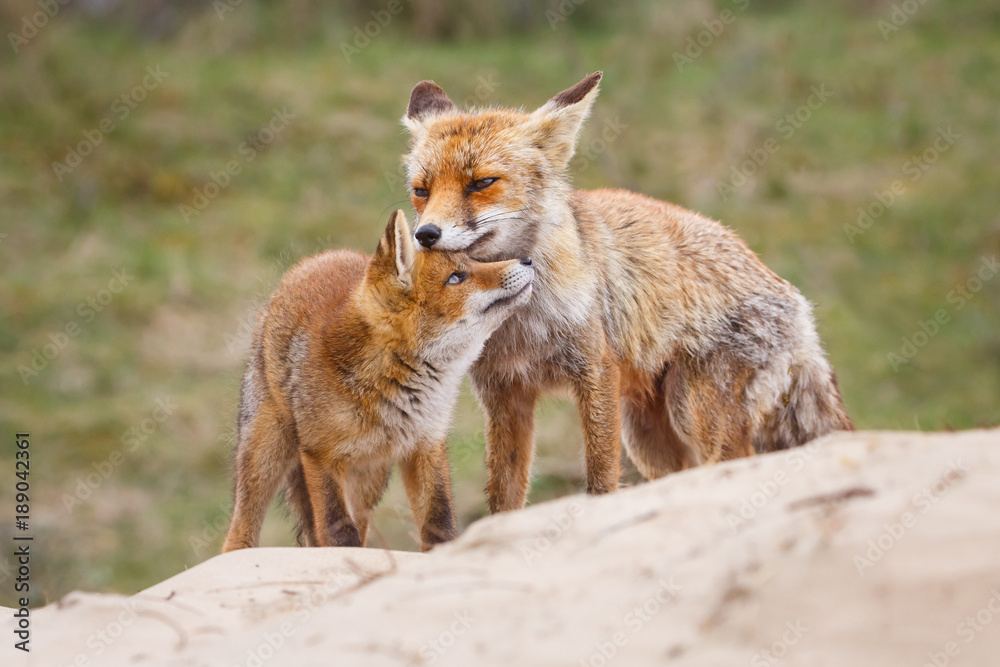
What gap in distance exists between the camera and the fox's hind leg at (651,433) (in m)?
6.30

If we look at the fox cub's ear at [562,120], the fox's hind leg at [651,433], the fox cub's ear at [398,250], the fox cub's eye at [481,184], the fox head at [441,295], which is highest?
the fox cub's ear at [562,120]

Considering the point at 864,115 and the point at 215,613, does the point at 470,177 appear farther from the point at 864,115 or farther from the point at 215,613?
the point at 864,115

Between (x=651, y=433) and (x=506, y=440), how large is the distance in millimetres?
1127

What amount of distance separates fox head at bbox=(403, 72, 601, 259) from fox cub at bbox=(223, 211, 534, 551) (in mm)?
185

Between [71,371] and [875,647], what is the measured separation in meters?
10.7

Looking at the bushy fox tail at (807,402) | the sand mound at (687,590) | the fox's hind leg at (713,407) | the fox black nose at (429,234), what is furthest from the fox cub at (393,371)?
the bushy fox tail at (807,402)

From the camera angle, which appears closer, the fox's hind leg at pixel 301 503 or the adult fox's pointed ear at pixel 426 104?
the fox's hind leg at pixel 301 503

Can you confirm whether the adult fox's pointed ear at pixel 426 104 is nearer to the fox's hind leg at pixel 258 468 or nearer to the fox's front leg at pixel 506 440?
the fox's front leg at pixel 506 440

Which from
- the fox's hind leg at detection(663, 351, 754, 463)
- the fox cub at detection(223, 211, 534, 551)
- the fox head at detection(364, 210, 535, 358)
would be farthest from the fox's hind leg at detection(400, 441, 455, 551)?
the fox's hind leg at detection(663, 351, 754, 463)

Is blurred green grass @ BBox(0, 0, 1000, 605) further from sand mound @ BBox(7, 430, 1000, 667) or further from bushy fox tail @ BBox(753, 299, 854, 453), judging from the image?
sand mound @ BBox(7, 430, 1000, 667)

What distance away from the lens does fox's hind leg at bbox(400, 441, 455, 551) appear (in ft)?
17.3

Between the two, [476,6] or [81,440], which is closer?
[81,440]

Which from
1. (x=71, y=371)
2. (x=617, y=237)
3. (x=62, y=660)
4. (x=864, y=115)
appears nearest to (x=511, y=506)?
(x=617, y=237)

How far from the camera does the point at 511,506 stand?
5973 millimetres
